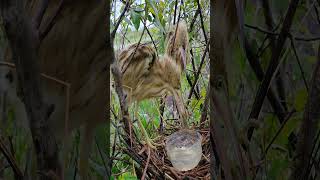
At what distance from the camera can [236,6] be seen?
2.72ft

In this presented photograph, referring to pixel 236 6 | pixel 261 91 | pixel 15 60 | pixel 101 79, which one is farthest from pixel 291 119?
pixel 15 60

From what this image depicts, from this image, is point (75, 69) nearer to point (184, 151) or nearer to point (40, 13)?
point (40, 13)

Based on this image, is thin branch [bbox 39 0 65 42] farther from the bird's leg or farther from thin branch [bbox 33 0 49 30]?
the bird's leg

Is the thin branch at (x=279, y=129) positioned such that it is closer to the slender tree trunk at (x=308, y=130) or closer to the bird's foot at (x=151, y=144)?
the slender tree trunk at (x=308, y=130)

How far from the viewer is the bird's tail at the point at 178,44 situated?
124 centimetres

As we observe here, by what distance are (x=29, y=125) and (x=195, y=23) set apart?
0.80m

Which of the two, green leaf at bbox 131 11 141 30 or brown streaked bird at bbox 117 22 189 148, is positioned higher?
green leaf at bbox 131 11 141 30

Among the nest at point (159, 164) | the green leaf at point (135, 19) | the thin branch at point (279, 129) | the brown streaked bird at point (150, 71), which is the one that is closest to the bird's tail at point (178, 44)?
the brown streaked bird at point (150, 71)

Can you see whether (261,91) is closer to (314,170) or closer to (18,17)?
(314,170)

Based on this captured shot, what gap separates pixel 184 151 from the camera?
118 centimetres

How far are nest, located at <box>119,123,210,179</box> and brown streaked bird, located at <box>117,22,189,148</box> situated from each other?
0.03 metres

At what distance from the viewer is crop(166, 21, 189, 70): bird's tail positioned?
4.08 ft

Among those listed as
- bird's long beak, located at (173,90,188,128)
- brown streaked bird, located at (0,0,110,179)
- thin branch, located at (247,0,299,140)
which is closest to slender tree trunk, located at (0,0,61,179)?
brown streaked bird, located at (0,0,110,179)

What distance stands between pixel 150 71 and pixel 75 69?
374mm
